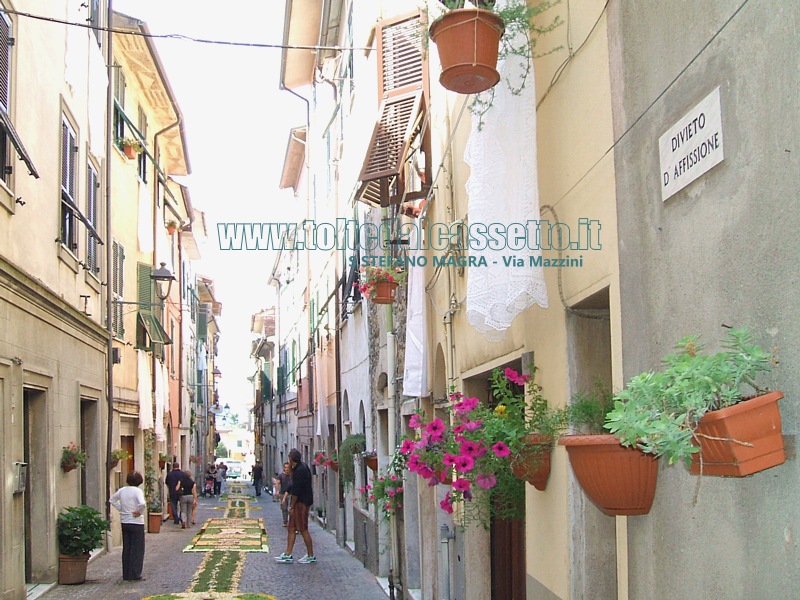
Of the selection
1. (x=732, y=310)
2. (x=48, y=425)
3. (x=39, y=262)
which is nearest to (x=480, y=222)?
(x=732, y=310)

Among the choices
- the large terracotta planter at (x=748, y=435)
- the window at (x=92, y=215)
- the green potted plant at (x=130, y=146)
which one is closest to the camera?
the large terracotta planter at (x=748, y=435)

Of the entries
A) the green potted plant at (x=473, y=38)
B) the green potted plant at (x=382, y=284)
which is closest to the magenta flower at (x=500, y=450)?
the green potted plant at (x=473, y=38)

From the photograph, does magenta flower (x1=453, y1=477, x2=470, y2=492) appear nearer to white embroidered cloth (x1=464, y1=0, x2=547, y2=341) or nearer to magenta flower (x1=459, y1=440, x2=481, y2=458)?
magenta flower (x1=459, y1=440, x2=481, y2=458)

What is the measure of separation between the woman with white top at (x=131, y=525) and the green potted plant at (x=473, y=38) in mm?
8763

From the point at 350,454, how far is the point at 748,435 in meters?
14.5

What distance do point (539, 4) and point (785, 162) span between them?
332cm

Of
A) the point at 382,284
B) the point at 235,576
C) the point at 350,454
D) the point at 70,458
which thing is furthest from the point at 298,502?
the point at 382,284

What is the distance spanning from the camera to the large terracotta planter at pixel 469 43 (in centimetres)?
543

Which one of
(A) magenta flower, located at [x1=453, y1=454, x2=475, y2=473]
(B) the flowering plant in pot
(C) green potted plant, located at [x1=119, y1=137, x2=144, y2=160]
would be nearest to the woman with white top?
(B) the flowering plant in pot

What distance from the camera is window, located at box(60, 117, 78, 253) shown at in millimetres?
12867

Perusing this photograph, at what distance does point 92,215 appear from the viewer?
601 inches

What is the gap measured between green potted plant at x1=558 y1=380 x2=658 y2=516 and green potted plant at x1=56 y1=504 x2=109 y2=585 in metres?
9.55

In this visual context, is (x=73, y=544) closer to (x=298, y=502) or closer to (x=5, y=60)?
(x=298, y=502)

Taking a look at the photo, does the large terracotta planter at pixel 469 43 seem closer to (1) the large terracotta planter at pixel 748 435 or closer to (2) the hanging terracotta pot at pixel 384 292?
(1) the large terracotta planter at pixel 748 435
